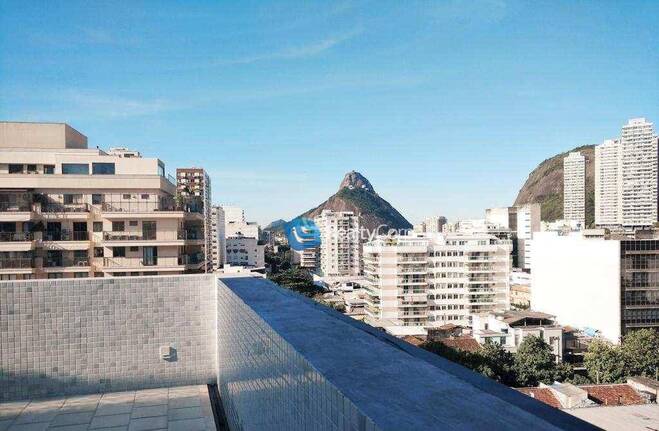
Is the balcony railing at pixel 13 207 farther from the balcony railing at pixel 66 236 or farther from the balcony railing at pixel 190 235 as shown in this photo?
the balcony railing at pixel 190 235

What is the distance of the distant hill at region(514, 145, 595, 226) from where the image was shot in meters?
84.9

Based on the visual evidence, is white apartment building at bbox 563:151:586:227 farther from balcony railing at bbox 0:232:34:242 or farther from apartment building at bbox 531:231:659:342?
balcony railing at bbox 0:232:34:242

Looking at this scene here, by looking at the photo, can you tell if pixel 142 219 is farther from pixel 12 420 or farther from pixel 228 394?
pixel 228 394

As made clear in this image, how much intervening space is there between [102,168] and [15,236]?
265 cm

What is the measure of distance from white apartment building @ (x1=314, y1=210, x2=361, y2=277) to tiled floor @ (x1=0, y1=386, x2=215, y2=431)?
56696mm

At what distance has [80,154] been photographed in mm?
12586

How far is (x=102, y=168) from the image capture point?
491 inches

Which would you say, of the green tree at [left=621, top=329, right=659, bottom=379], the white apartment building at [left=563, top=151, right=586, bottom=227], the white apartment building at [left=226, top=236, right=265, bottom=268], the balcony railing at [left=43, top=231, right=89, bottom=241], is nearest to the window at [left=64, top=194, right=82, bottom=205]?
the balcony railing at [left=43, top=231, right=89, bottom=241]

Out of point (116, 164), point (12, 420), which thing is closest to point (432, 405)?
point (12, 420)

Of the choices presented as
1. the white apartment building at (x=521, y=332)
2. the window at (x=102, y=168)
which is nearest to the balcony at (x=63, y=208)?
the window at (x=102, y=168)

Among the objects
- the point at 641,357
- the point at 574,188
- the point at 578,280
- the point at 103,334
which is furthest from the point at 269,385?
the point at 574,188

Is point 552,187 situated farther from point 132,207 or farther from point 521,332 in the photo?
point 132,207

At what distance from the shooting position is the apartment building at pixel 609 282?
23516mm

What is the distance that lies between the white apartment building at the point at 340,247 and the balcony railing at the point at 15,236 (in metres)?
52.3
